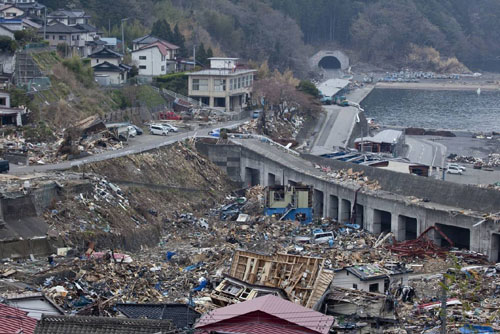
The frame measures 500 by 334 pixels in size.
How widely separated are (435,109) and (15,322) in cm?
7038

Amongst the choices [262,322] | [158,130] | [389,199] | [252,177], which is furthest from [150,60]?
[262,322]

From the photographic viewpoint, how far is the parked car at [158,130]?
43594 mm

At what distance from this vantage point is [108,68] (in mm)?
Answer: 50844

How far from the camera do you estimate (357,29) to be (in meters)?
121

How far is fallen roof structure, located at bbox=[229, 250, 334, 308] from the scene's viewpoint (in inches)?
835

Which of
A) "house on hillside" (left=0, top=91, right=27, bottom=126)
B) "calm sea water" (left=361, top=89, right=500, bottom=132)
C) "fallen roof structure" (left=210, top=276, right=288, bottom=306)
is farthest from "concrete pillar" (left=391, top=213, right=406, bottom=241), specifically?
"calm sea water" (left=361, top=89, right=500, bottom=132)

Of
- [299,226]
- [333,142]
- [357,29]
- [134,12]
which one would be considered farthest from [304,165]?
[357,29]

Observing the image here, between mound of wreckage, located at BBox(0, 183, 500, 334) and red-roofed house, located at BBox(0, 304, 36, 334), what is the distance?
1.67 metres

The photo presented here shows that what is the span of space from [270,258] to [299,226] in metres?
11.8

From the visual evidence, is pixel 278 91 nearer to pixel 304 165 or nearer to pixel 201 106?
pixel 201 106

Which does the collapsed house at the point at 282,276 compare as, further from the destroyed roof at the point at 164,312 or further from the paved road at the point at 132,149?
the paved road at the point at 132,149

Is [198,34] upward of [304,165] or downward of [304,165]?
upward

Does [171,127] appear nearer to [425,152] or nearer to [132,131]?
[132,131]

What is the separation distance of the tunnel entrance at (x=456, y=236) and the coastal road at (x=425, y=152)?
625 inches
